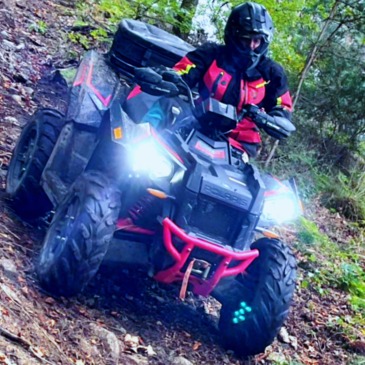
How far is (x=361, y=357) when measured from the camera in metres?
5.31

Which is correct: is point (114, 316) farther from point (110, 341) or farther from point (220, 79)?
point (220, 79)

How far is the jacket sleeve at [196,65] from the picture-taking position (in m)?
5.13

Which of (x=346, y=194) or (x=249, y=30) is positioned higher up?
(x=249, y=30)

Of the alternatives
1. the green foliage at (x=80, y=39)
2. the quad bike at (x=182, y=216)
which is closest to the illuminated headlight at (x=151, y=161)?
the quad bike at (x=182, y=216)

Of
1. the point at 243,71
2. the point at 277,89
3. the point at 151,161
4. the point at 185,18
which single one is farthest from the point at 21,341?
the point at 185,18

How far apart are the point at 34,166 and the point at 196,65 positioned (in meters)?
1.54

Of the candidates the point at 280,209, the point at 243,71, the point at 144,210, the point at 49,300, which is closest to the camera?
the point at 49,300

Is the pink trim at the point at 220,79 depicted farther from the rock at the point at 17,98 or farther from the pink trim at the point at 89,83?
the rock at the point at 17,98

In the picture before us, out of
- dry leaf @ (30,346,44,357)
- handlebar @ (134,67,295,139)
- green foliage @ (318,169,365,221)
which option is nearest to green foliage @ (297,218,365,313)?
green foliage @ (318,169,365,221)

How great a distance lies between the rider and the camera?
4828mm

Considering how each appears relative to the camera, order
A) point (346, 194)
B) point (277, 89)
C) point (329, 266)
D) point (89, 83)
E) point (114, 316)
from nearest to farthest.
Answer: point (114, 316), point (277, 89), point (89, 83), point (329, 266), point (346, 194)

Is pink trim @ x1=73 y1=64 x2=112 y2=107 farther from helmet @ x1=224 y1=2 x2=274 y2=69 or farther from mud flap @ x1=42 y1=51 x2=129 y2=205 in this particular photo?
helmet @ x1=224 y1=2 x2=274 y2=69

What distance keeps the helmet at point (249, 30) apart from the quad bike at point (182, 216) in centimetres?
47

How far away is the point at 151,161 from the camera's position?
422 centimetres
